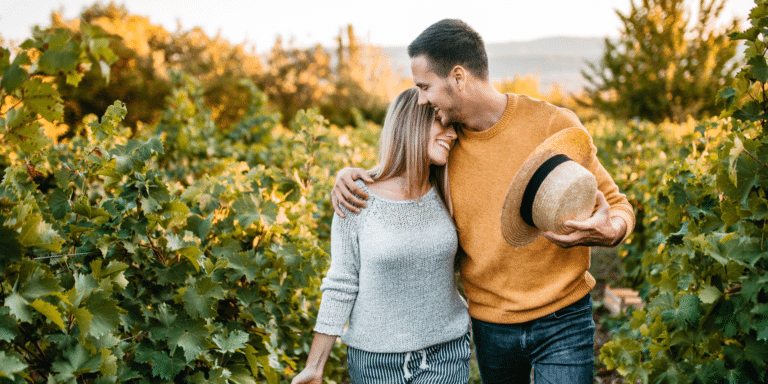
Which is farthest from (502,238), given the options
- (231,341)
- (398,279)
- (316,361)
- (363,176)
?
(231,341)

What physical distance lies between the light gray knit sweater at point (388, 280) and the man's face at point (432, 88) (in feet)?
1.35

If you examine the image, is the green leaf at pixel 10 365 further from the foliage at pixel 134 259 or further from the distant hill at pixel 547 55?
the distant hill at pixel 547 55

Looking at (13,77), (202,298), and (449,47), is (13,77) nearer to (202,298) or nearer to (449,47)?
(202,298)

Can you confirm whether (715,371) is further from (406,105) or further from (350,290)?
A: (406,105)

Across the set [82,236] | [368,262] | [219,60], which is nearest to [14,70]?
[82,236]

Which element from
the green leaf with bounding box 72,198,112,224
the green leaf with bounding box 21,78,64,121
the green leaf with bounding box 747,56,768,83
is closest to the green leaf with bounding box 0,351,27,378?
the green leaf with bounding box 21,78,64,121

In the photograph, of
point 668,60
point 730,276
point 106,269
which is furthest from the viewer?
point 668,60

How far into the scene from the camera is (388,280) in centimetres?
204

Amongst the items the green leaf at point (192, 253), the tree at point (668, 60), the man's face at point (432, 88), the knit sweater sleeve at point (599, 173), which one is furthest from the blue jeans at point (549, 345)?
the tree at point (668, 60)

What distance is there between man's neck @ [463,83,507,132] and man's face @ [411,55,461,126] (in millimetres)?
89

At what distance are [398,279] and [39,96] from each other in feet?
4.42

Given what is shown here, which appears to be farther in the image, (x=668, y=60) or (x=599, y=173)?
(x=668, y=60)

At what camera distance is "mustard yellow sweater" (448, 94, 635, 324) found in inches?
81.4

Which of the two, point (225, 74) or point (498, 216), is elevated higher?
point (498, 216)
